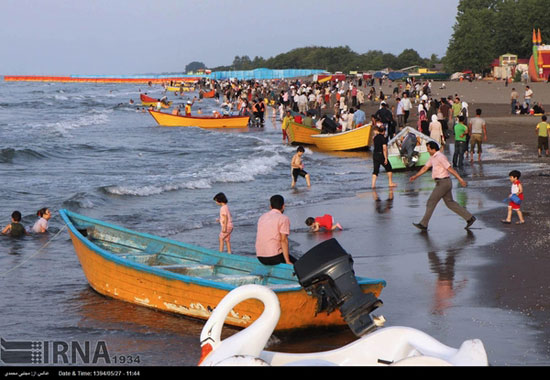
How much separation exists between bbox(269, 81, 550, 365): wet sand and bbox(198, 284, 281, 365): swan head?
3.81 metres

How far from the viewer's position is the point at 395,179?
71.2ft

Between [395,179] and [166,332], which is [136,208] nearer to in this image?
[395,179]

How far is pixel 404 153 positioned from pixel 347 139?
712 centimetres

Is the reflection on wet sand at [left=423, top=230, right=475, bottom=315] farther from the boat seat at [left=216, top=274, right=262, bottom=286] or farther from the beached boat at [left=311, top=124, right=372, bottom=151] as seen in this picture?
the beached boat at [left=311, top=124, right=372, bottom=151]

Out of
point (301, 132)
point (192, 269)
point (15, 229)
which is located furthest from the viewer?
point (301, 132)

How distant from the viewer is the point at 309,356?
4469 mm

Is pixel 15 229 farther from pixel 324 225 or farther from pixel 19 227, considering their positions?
pixel 324 225

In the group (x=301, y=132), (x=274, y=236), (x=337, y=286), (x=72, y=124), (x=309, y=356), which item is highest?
(x=337, y=286)

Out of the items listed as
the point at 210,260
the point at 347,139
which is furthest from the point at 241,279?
the point at 347,139

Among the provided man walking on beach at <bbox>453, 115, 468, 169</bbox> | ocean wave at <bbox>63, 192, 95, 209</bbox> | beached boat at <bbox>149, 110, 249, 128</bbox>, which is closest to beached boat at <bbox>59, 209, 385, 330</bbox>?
ocean wave at <bbox>63, 192, 95, 209</bbox>

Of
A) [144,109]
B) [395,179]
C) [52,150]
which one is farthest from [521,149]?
[144,109]

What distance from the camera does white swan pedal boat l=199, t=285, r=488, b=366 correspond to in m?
3.84

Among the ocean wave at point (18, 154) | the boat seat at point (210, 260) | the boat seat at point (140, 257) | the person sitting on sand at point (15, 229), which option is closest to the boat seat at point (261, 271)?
the boat seat at point (210, 260)

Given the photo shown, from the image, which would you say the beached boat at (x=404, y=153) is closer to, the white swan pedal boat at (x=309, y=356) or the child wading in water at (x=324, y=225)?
the child wading in water at (x=324, y=225)
